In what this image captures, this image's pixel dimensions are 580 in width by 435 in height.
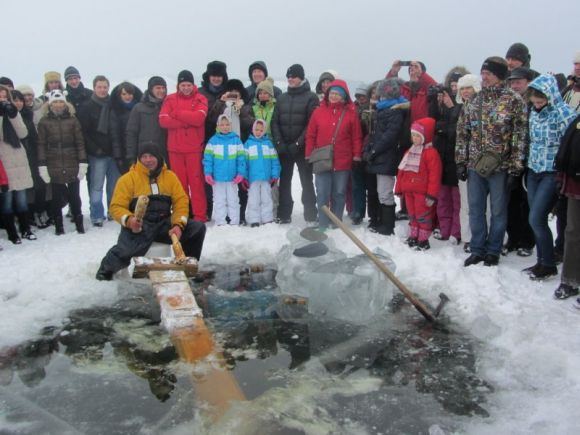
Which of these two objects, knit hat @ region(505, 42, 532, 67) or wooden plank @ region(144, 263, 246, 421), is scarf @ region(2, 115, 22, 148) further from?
knit hat @ region(505, 42, 532, 67)

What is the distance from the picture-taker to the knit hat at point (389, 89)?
7113 mm

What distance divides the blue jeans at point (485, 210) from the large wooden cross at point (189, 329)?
3.13 metres

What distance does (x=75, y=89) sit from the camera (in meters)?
8.57

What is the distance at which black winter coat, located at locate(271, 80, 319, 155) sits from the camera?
7.91 m

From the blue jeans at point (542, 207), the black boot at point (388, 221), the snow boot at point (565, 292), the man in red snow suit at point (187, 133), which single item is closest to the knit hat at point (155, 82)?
the man in red snow suit at point (187, 133)

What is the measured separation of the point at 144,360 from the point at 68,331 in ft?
3.02

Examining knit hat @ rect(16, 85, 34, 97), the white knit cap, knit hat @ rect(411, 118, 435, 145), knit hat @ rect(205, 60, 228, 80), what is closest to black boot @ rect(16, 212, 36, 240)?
knit hat @ rect(16, 85, 34, 97)

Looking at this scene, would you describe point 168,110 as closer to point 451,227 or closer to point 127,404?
point 451,227

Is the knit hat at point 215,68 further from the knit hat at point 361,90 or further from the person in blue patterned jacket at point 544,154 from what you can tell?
the person in blue patterned jacket at point 544,154

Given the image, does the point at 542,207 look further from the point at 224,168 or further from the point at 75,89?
the point at 75,89

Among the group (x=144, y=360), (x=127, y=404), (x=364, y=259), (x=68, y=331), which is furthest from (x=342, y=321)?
(x=68, y=331)

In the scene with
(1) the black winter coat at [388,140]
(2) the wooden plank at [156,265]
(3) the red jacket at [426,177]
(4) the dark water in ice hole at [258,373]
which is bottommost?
(4) the dark water in ice hole at [258,373]

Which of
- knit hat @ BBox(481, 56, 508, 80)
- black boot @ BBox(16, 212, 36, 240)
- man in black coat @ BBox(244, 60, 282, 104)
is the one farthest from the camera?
man in black coat @ BBox(244, 60, 282, 104)

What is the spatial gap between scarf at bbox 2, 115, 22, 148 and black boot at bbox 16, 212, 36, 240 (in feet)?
3.18
